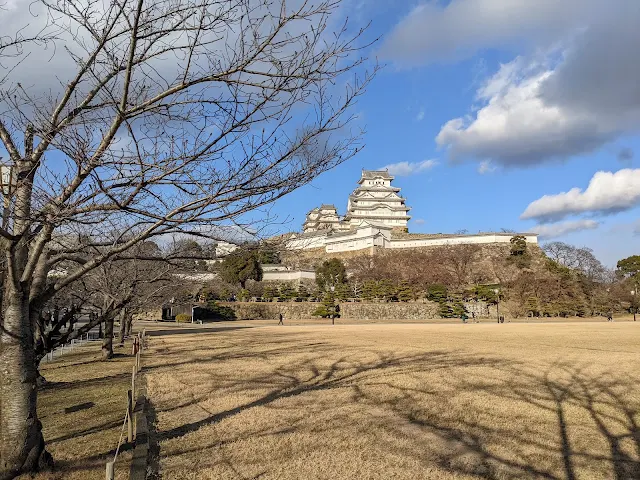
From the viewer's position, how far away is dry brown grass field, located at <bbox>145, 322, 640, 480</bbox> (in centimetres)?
564

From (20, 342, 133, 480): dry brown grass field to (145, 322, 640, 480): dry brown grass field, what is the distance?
0.68m

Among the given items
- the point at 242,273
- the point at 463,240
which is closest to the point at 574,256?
the point at 463,240

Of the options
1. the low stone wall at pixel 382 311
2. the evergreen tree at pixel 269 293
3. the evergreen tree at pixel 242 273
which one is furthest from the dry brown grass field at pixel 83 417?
the evergreen tree at pixel 269 293

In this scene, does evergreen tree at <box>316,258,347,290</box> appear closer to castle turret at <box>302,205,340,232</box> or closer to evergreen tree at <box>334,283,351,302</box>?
evergreen tree at <box>334,283,351,302</box>

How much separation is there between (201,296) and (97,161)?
53491 mm

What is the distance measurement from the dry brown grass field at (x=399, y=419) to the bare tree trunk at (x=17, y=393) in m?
1.49

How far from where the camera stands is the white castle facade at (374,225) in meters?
68.5

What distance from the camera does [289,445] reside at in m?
6.42

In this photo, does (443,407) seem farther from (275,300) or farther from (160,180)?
(275,300)

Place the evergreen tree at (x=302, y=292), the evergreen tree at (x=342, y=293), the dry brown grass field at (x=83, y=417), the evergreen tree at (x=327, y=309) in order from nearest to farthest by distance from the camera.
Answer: the dry brown grass field at (x=83, y=417), the evergreen tree at (x=327, y=309), the evergreen tree at (x=342, y=293), the evergreen tree at (x=302, y=292)

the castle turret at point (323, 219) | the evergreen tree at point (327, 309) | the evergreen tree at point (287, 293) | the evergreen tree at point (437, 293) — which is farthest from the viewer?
the castle turret at point (323, 219)

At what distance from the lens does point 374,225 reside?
70375 mm

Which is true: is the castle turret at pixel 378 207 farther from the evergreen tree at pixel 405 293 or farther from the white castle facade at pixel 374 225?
the evergreen tree at pixel 405 293

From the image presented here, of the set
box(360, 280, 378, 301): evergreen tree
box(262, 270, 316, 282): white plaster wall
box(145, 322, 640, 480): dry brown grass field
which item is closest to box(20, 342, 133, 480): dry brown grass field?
box(145, 322, 640, 480): dry brown grass field
